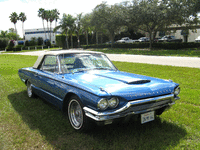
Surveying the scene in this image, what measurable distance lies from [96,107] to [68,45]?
48.9 meters

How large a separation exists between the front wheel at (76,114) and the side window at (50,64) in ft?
3.32

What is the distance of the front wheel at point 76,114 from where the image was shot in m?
3.20

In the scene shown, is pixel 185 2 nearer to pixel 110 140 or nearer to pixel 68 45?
pixel 110 140

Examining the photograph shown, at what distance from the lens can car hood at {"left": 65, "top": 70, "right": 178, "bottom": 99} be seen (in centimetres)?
288

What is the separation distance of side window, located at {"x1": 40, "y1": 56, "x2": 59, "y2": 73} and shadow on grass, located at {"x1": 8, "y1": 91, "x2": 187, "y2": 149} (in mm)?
1081

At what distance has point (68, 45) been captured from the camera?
50.2 metres

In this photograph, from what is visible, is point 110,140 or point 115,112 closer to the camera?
point 115,112

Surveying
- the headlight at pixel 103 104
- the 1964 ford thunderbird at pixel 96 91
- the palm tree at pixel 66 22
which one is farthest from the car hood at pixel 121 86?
the palm tree at pixel 66 22

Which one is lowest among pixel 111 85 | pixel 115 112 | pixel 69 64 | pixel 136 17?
pixel 115 112

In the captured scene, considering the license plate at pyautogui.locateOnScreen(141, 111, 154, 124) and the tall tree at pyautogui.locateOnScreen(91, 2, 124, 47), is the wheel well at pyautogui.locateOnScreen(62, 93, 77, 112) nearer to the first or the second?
the license plate at pyautogui.locateOnScreen(141, 111, 154, 124)

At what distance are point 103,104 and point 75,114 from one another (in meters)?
0.90

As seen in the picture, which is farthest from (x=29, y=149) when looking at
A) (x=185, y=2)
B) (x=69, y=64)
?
(x=185, y=2)

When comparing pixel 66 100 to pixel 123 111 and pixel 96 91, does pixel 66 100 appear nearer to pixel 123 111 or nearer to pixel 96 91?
pixel 96 91

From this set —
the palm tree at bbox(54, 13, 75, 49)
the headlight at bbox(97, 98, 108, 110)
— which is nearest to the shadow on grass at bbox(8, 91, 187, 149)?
the headlight at bbox(97, 98, 108, 110)
